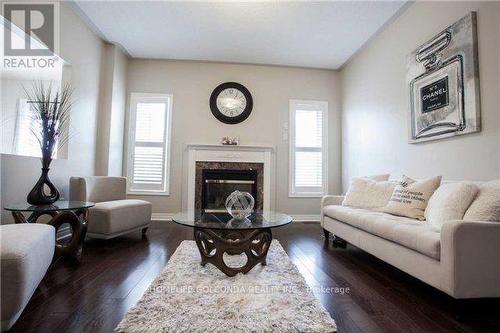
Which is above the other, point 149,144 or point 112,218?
point 149,144

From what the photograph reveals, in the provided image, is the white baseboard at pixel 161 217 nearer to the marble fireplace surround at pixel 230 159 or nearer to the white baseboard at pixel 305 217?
the marble fireplace surround at pixel 230 159

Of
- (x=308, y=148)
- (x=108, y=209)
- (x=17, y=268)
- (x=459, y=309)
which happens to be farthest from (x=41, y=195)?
(x=308, y=148)

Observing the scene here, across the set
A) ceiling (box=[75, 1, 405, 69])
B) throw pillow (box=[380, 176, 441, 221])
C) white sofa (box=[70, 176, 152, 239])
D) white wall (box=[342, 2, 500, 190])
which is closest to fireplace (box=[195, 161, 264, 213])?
white sofa (box=[70, 176, 152, 239])

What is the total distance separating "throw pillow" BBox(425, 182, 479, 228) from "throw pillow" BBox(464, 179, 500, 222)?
1.8 inches

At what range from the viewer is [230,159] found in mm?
4555

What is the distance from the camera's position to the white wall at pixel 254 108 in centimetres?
465

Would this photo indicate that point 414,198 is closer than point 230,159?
Yes

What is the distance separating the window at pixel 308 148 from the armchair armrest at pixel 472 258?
332 cm

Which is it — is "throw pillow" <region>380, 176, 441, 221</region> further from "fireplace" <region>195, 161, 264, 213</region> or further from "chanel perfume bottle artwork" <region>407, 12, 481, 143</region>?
"fireplace" <region>195, 161, 264, 213</region>

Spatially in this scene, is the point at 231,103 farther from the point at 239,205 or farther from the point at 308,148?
the point at 239,205

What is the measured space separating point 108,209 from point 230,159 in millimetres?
2194

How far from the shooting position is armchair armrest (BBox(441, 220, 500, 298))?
1.45 metres

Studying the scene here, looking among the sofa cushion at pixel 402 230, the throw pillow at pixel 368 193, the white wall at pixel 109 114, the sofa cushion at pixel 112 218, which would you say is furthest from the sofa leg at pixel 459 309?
the white wall at pixel 109 114

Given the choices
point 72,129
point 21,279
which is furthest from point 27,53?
point 21,279
